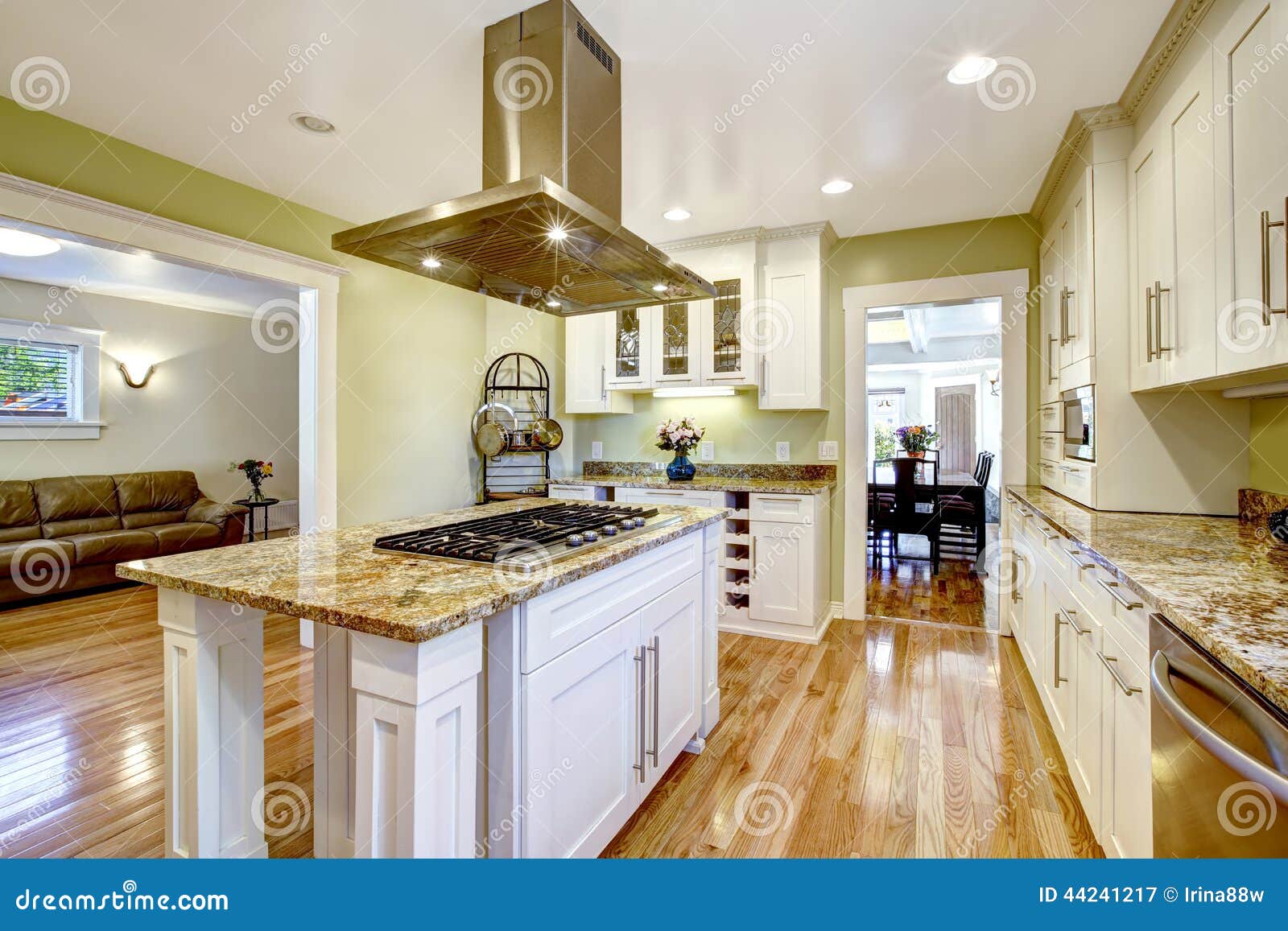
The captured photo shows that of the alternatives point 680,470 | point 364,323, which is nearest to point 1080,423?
point 680,470

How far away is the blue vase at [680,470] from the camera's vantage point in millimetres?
3932

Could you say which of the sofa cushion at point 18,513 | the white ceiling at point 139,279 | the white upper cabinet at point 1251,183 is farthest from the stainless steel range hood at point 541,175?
the sofa cushion at point 18,513

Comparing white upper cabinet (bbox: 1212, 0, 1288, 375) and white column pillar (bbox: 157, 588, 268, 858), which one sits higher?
white upper cabinet (bbox: 1212, 0, 1288, 375)

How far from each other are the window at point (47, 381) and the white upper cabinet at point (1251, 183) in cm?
721

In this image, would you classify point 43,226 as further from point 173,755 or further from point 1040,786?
point 1040,786

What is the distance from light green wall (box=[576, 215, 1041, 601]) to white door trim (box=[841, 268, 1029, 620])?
0.13 feet

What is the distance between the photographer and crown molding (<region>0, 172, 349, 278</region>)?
2.28 metres

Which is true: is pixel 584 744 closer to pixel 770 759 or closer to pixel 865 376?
pixel 770 759

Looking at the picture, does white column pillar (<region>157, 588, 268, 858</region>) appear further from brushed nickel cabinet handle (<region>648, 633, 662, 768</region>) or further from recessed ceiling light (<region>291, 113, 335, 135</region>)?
recessed ceiling light (<region>291, 113, 335, 135</region>)

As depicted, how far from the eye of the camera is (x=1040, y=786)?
1.98m

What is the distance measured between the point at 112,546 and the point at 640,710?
5.00m

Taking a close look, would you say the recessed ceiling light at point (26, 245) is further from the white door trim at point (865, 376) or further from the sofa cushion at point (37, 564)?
the white door trim at point (865, 376)

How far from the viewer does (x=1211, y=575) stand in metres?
1.30

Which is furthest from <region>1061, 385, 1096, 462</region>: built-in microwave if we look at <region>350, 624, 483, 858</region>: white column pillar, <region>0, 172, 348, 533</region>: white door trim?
<region>0, 172, 348, 533</region>: white door trim
